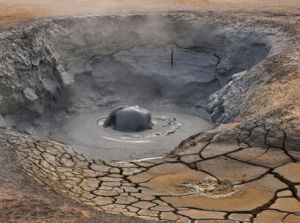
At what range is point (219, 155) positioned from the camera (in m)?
3.74

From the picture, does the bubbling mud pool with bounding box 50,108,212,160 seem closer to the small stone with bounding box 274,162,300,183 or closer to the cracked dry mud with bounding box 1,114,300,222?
the cracked dry mud with bounding box 1,114,300,222

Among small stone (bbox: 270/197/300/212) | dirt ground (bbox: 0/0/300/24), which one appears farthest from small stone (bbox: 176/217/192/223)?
dirt ground (bbox: 0/0/300/24)

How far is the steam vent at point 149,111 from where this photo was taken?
2.93 meters

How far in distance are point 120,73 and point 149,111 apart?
1.36 metres

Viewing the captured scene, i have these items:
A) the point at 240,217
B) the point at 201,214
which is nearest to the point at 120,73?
the point at 201,214

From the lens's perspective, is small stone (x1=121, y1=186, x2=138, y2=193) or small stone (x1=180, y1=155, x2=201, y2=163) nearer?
small stone (x1=121, y1=186, x2=138, y2=193)

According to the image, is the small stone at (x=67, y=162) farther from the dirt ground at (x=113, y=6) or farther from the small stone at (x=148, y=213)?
the dirt ground at (x=113, y=6)

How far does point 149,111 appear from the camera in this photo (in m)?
8.48

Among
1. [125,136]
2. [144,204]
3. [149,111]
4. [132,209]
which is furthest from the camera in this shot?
[149,111]

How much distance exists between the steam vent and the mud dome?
0.02 m

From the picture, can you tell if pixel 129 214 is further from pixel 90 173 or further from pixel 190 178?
pixel 90 173

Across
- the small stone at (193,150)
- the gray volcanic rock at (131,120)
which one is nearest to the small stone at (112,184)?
the small stone at (193,150)

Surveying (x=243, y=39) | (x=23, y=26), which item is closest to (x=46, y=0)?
(x=23, y=26)

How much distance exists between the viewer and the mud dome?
7.31 metres
